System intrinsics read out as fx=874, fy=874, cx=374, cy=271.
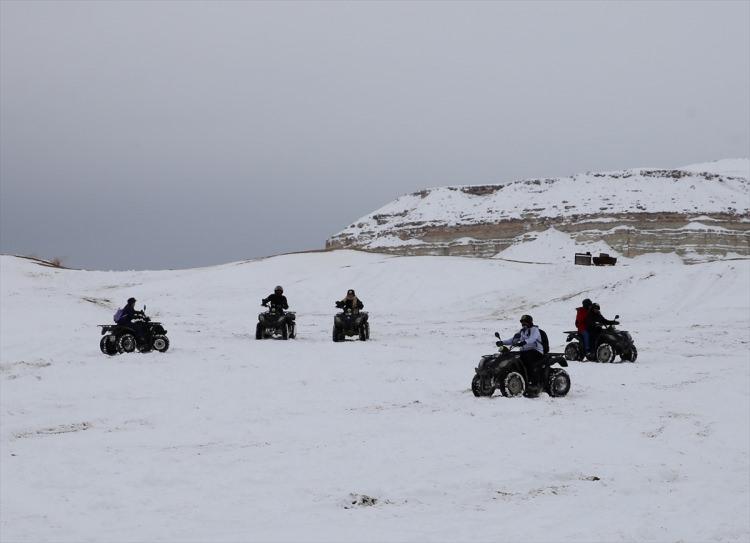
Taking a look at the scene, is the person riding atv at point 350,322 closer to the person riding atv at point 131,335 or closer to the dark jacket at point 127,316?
the person riding atv at point 131,335

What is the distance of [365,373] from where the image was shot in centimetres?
1822

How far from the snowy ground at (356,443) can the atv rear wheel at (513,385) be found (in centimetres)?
55

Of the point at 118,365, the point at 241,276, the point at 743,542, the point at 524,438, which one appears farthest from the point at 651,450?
the point at 241,276

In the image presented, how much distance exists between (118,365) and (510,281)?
2971cm

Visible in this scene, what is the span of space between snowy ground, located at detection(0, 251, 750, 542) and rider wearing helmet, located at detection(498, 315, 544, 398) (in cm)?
63

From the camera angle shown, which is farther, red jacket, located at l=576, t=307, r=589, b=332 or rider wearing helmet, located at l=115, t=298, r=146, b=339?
rider wearing helmet, located at l=115, t=298, r=146, b=339

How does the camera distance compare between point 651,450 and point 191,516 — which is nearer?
point 191,516

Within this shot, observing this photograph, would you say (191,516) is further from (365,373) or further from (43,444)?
(365,373)

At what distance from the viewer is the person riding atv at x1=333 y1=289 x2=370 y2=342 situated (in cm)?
2558

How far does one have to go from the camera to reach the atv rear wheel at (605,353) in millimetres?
21078

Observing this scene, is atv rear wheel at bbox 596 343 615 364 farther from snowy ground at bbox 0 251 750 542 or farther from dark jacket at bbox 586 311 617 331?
snowy ground at bbox 0 251 750 542

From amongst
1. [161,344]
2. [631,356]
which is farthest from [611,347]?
[161,344]

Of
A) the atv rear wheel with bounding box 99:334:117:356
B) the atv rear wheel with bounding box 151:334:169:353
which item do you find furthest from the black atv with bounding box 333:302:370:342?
the atv rear wheel with bounding box 99:334:117:356

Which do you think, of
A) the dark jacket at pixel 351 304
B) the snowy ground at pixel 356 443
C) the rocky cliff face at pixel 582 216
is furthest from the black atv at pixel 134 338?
the rocky cliff face at pixel 582 216
